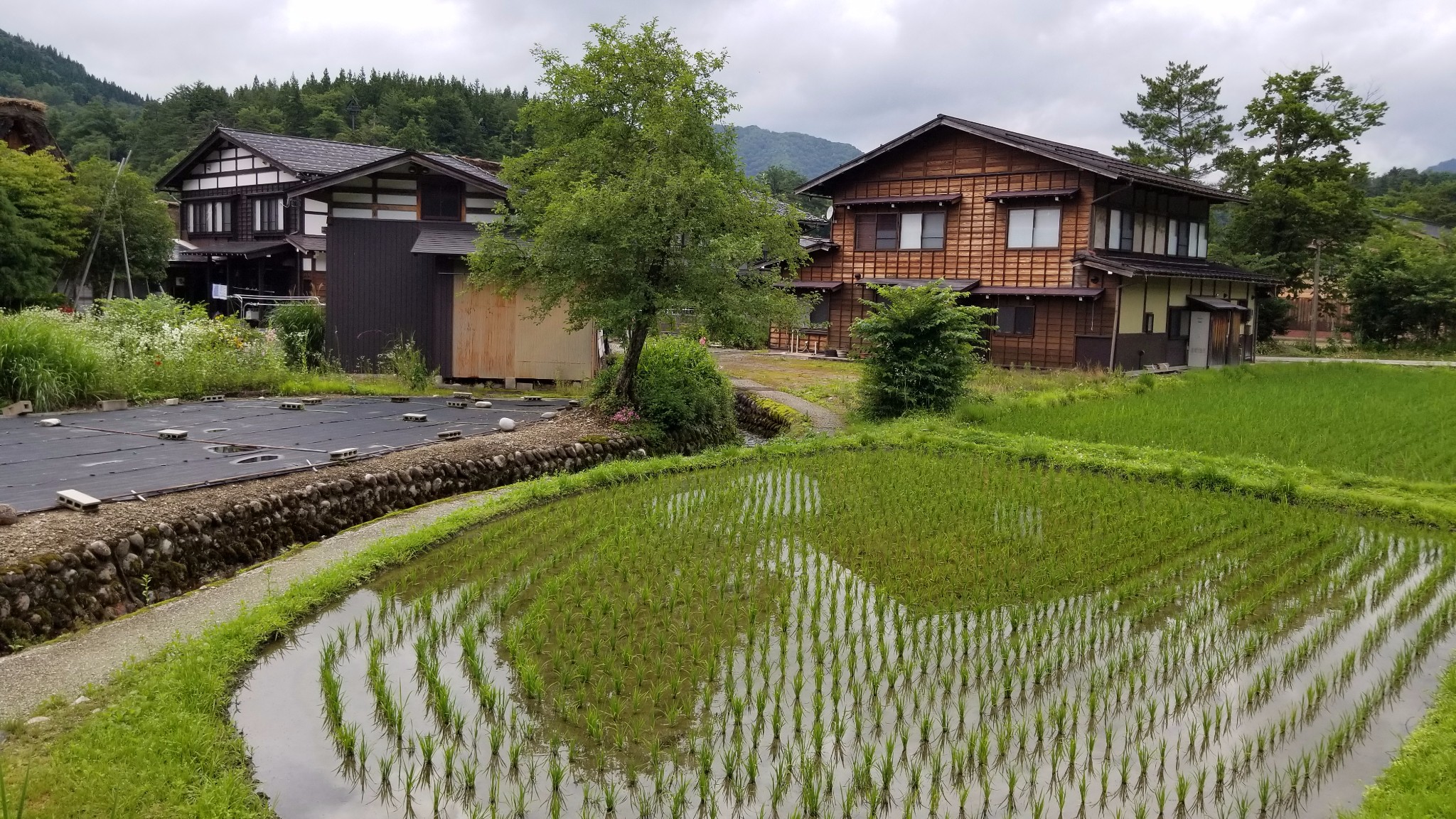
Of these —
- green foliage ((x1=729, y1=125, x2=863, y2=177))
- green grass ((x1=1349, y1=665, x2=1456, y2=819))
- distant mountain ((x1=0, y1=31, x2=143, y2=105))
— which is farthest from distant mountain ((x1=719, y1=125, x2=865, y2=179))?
green grass ((x1=1349, y1=665, x2=1456, y2=819))

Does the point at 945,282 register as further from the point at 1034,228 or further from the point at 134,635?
the point at 134,635

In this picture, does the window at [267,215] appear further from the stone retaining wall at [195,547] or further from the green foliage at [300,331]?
the stone retaining wall at [195,547]

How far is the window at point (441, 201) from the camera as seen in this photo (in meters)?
18.3

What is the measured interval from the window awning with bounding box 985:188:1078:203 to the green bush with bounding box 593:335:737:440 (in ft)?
40.2

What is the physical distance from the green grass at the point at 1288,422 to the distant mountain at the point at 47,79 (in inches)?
2699

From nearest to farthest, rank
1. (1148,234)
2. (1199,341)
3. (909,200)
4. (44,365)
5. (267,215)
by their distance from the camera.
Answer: (44,365) → (909,200) → (1148,234) → (1199,341) → (267,215)

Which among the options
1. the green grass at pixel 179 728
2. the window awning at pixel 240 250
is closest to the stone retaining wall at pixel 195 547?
the green grass at pixel 179 728

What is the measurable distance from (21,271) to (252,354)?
10244 mm

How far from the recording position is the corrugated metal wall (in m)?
18.1

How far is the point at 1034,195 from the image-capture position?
972 inches

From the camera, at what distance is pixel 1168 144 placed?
140ft

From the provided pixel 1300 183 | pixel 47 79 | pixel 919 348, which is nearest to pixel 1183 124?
pixel 1300 183

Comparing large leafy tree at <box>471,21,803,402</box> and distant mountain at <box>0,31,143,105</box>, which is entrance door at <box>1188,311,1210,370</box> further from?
distant mountain at <box>0,31,143,105</box>

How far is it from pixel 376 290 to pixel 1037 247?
16580mm
